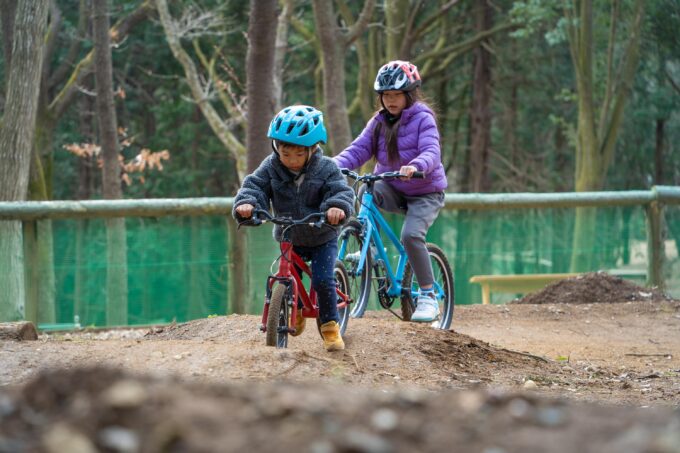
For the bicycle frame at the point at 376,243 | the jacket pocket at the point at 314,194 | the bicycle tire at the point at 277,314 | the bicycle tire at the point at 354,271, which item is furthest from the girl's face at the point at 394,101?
the bicycle tire at the point at 277,314

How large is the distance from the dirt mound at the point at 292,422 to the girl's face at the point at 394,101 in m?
5.68

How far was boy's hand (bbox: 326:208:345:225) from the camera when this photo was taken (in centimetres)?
695

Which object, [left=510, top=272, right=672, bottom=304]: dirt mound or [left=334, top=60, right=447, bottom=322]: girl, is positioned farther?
[left=510, top=272, right=672, bottom=304]: dirt mound

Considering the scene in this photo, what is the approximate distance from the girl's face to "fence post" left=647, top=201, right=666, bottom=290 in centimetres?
604

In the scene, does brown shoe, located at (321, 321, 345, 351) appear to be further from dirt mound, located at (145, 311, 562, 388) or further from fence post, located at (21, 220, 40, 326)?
fence post, located at (21, 220, 40, 326)

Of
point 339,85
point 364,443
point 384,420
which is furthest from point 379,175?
point 339,85

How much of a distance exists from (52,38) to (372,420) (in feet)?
78.6

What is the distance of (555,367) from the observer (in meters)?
8.49

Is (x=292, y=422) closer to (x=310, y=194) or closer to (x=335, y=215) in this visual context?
(x=335, y=215)

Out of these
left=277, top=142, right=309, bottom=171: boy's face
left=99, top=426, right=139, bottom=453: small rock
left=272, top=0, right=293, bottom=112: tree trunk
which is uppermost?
left=272, top=0, right=293, bottom=112: tree trunk

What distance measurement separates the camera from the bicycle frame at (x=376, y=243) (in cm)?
856

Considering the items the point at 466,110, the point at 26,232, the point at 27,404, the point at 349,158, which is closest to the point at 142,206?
the point at 26,232

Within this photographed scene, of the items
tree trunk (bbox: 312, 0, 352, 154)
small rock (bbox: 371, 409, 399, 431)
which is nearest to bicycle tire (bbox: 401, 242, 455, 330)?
small rock (bbox: 371, 409, 399, 431)

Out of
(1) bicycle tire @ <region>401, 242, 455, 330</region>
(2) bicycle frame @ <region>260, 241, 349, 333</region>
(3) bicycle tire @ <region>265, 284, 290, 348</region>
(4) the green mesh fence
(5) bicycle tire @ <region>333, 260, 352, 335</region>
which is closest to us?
(3) bicycle tire @ <region>265, 284, 290, 348</region>
